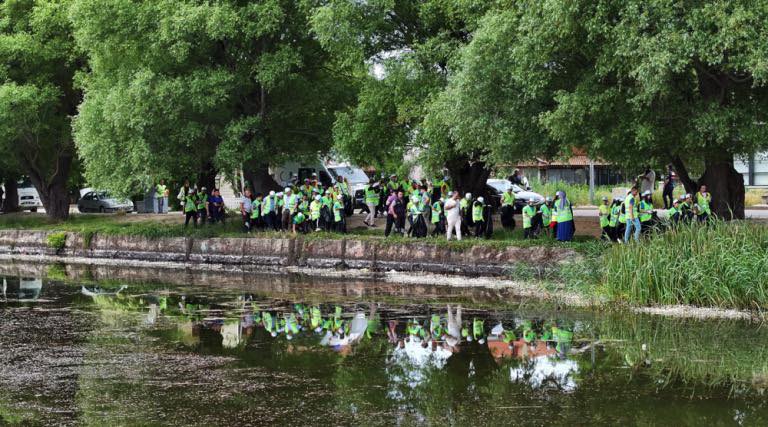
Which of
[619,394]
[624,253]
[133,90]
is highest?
[133,90]

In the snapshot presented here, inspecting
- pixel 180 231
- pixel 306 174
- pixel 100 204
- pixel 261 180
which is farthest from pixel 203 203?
pixel 100 204

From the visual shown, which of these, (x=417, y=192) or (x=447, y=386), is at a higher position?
(x=417, y=192)

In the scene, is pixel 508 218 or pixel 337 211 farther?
pixel 337 211

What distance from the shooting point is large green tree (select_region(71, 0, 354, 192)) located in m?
30.2

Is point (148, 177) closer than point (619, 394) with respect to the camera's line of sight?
No

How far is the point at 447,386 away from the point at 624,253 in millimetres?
7595

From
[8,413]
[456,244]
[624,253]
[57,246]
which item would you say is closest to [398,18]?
[456,244]

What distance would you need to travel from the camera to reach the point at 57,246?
36.3 m

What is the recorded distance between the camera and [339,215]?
29953 millimetres

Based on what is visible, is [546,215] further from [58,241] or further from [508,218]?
[58,241]

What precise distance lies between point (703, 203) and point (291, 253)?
11.6m

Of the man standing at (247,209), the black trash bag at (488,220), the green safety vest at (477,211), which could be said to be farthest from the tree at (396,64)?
the man standing at (247,209)

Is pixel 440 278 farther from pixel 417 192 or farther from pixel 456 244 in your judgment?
pixel 417 192

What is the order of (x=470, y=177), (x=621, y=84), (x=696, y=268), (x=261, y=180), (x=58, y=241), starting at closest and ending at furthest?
(x=696, y=268) < (x=621, y=84) < (x=470, y=177) < (x=261, y=180) < (x=58, y=241)
